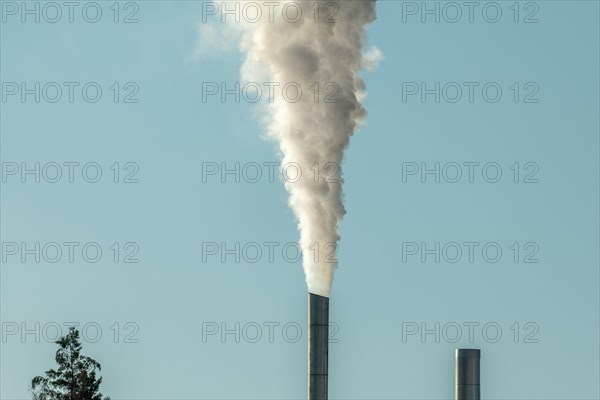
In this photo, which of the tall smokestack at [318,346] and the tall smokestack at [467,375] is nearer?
the tall smokestack at [318,346]

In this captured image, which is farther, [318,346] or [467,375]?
[467,375]

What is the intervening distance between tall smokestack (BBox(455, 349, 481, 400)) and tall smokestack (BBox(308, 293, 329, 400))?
15.5ft

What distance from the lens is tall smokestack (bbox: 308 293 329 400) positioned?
6612 cm

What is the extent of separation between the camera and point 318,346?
217 ft

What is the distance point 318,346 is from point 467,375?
5.36 meters

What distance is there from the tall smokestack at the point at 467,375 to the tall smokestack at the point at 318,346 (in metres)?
4.72

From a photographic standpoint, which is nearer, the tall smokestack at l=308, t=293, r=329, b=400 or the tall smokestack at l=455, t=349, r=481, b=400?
the tall smokestack at l=308, t=293, r=329, b=400

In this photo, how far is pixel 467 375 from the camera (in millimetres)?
67000

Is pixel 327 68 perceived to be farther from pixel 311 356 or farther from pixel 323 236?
pixel 311 356

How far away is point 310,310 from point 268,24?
10047mm

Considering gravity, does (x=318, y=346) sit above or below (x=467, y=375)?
→ above

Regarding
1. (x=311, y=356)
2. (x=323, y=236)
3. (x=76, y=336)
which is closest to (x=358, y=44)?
(x=323, y=236)

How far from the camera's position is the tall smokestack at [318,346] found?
6612 centimetres

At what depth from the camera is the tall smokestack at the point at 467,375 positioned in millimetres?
66750
